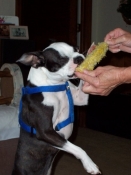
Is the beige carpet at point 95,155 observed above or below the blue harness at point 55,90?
below

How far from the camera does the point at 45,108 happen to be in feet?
6.15

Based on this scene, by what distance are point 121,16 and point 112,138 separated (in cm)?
150

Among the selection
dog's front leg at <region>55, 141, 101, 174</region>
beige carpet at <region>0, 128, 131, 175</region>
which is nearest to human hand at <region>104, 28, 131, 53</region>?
dog's front leg at <region>55, 141, 101, 174</region>

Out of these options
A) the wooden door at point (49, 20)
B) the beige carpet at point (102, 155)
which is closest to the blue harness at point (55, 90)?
the beige carpet at point (102, 155)

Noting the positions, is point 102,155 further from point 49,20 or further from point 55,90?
point 49,20

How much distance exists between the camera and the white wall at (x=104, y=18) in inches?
176

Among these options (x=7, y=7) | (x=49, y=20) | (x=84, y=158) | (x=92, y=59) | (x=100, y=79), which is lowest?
(x=84, y=158)

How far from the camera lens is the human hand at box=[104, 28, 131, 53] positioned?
205 centimetres

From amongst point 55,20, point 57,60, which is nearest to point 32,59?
point 57,60

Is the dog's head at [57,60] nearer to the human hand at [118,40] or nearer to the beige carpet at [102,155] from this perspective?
the human hand at [118,40]

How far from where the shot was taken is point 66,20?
186 inches

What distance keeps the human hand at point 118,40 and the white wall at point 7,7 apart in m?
2.36

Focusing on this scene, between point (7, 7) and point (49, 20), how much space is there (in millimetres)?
798

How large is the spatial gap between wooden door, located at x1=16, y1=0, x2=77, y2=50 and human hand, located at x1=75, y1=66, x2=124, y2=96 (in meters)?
2.77
